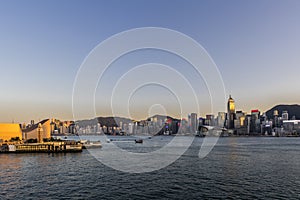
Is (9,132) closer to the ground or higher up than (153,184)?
Result: higher up

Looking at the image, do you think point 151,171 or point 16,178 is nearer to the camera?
point 16,178

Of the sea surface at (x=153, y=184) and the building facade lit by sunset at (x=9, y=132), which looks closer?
the sea surface at (x=153, y=184)

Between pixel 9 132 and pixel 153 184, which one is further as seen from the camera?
pixel 9 132

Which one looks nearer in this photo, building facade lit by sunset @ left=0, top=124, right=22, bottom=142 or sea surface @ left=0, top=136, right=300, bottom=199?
sea surface @ left=0, top=136, right=300, bottom=199

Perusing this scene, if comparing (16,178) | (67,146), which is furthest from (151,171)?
(67,146)

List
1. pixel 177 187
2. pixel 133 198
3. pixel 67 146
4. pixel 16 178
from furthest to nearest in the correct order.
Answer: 1. pixel 67 146
2. pixel 16 178
3. pixel 177 187
4. pixel 133 198

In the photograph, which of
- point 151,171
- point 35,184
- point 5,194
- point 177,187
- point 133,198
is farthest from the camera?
point 151,171

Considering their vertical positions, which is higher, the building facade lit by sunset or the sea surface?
the building facade lit by sunset

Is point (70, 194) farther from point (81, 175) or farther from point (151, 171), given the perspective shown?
point (151, 171)

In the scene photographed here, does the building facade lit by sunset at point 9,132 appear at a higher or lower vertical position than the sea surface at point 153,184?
higher
